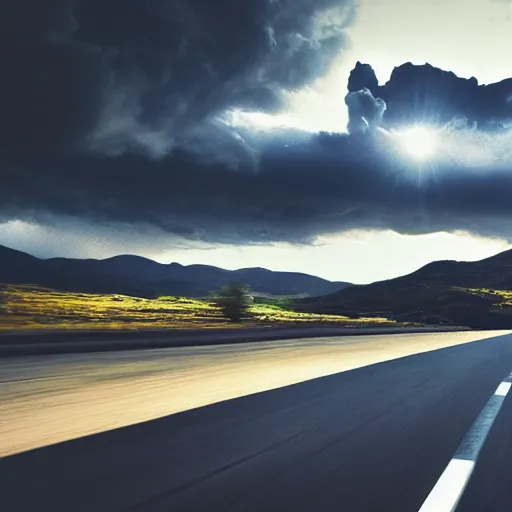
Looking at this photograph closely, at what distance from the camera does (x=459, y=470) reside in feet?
21.1

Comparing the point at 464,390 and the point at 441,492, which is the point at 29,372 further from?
the point at 441,492

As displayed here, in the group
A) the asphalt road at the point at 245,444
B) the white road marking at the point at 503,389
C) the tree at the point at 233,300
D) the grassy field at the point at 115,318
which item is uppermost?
the tree at the point at 233,300

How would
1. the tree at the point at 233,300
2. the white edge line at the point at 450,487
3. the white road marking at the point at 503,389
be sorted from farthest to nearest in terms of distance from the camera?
the tree at the point at 233,300, the white road marking at the point at 503,389, the white edge line at the point at 450,487

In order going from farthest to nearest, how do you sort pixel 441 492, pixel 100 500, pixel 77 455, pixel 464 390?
pixel 464 390
pixel 77 455
pixel 441 492
pixel 100 500

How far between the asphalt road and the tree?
54.8 metres

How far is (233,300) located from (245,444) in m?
64.0

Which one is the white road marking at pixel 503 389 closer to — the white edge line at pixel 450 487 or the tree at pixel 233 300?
the white edge line at pixel 450 487

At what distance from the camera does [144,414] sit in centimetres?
958

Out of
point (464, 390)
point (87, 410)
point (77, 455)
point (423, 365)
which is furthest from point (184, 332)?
point (77, 455)

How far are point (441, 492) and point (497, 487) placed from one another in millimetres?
639

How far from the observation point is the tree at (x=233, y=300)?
70.5 metres

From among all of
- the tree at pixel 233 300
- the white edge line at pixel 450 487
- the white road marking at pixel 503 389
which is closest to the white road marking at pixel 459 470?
the white edge line at pixel 450 487

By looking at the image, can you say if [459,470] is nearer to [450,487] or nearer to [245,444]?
[450,487]

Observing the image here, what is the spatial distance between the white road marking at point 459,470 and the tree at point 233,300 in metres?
60.0
